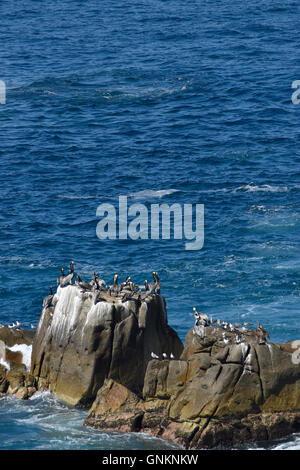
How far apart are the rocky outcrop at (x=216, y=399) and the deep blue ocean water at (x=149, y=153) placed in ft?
4.68

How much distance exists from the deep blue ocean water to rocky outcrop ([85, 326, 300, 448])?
1.43 metres

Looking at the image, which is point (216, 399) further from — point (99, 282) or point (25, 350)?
point (25, 350)

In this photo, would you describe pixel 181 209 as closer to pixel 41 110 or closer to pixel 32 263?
pixel 32 263

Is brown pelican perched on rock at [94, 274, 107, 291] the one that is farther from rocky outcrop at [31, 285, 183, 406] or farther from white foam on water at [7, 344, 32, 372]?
white foam on water at [7, 344, 32, 372]

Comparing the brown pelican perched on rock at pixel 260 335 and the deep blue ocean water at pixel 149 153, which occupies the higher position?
the deep blue ocean water at pixel 149 153

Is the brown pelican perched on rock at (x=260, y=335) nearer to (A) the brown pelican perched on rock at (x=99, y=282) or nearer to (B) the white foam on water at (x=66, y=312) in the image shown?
(A) the brown pelican perched on rock at (x=99, y=282)

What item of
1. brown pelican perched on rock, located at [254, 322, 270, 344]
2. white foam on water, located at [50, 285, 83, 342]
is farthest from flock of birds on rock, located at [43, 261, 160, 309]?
brown pelican perched on rock, located at [254, 322, 270, 344]

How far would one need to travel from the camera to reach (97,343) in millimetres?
59969

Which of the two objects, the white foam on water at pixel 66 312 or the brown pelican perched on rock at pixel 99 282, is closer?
the white foam on water at pixel 66 312

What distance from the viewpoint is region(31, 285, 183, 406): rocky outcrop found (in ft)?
197

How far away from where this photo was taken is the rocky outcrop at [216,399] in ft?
178

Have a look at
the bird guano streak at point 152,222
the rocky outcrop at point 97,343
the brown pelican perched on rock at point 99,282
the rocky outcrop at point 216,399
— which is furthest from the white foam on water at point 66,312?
the bird guano streak at point 152,222

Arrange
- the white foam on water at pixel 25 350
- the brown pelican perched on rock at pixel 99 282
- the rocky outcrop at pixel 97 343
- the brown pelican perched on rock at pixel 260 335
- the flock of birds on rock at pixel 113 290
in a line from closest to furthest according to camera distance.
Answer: the brown pelican perched on rock at pixel 260 335 → the rocky outcrop at pixel 97 343 → the flock of birds on rock at pixel 113 290 → the brown pelican perched on rock at pixel 99 282 → the white foam on water at pixel 25 350

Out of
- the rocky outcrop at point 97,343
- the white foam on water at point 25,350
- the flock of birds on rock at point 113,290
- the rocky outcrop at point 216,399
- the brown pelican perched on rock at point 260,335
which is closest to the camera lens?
the rocky outcrop at point 216,399
